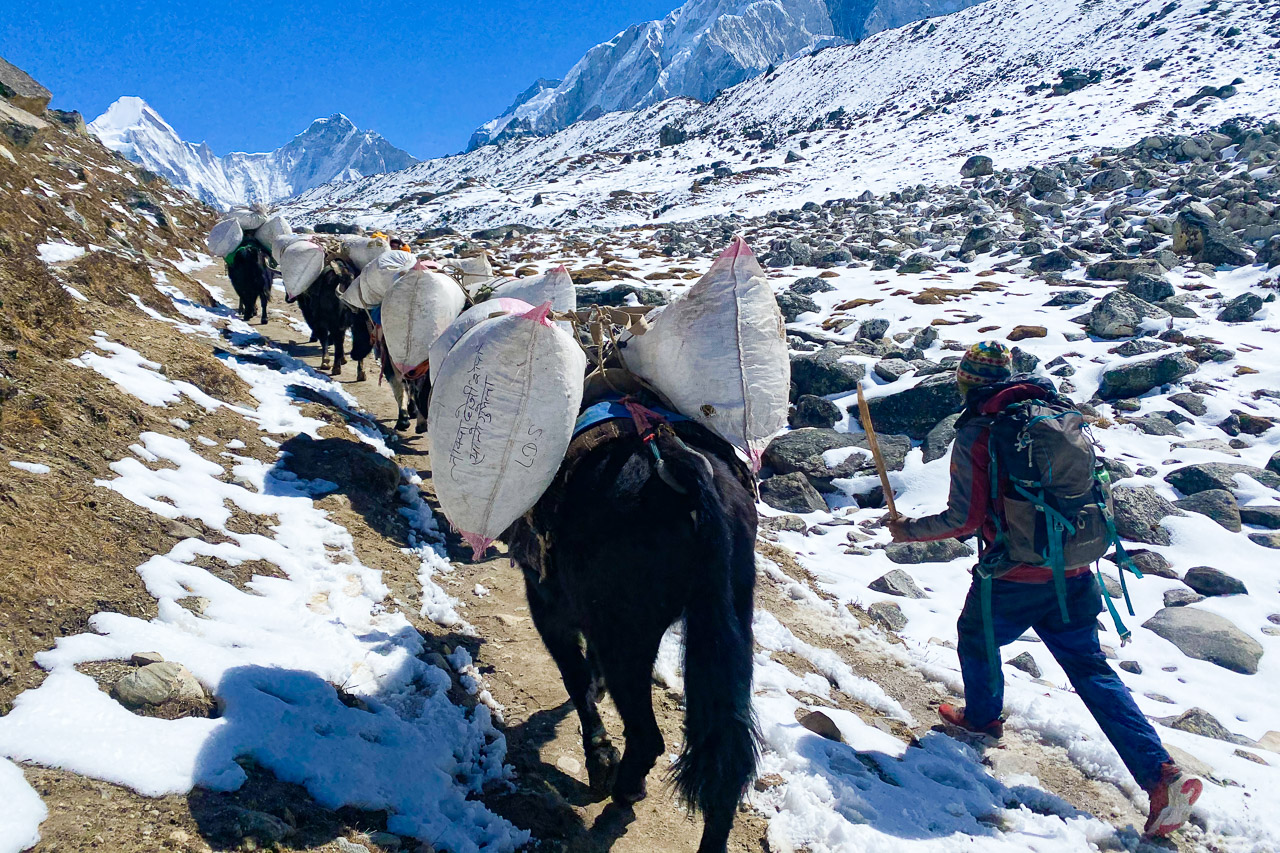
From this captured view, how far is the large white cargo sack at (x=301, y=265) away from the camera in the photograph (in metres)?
8.70

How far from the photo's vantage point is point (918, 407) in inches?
317

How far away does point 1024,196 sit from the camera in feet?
94.6

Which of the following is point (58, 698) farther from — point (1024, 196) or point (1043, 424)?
point (1024, 196)

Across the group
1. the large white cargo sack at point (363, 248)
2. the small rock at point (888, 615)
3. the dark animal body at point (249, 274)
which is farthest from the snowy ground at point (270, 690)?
the dark animal body at point (249, 274)

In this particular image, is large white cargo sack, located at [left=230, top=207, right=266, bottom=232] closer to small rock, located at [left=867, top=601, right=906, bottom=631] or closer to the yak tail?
small rock, located at [left=867, top=601, right=906, bottom=631]

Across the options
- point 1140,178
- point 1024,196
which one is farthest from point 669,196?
point 1140,178

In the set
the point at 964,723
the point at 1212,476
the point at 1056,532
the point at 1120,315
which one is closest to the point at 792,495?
the point at 964,723

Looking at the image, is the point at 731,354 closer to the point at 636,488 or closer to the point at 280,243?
the point at 636,488

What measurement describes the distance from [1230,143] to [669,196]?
1435 inches

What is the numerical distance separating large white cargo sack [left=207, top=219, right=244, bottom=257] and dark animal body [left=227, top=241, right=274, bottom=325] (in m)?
0.13

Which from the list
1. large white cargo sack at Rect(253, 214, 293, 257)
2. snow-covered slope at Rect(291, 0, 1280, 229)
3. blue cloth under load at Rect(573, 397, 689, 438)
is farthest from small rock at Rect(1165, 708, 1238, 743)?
snow-covered slope at Rect(291, 0, 1280, 229)

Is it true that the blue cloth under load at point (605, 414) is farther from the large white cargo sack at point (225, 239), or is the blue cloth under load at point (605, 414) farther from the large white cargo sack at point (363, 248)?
the large white cargo sack at point (225, 239)

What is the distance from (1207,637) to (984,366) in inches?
114

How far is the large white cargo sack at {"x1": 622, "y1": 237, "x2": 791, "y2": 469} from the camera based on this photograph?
2582 millimetres
